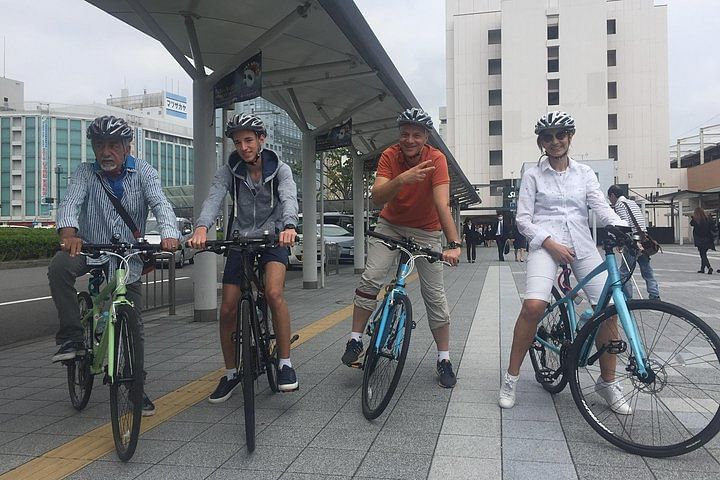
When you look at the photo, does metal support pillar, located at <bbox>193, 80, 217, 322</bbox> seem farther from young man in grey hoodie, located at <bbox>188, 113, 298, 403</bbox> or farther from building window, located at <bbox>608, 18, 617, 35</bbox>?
building window, located at <bbox>608, 18, 617, 35</bbox>

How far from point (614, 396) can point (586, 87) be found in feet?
177

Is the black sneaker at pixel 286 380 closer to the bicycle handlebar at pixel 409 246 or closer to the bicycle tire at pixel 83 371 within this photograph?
the bicycle handlebar at pixel 409 246

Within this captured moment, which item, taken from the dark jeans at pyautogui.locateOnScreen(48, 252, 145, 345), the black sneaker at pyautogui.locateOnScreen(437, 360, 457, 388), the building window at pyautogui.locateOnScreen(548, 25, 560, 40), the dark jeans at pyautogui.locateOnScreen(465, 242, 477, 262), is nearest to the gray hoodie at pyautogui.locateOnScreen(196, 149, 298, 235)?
the dark jeans at pyautogui.locateOnScreen(48, 252, 145, 345)

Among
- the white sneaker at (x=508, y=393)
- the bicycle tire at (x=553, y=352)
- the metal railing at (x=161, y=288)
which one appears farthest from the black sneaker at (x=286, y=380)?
the metal railing at (x=161, y=288)

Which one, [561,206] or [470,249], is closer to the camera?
[561,206]

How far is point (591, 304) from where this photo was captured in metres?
3.72

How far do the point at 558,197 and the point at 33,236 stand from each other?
25246 mm

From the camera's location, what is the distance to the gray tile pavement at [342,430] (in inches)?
117

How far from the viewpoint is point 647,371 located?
317 centimetres

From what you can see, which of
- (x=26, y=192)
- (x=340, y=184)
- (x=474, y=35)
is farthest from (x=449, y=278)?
(x=26, y=192)

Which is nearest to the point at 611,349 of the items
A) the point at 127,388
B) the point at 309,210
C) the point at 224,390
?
the point at 224,390

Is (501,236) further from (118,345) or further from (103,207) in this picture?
(118,345)

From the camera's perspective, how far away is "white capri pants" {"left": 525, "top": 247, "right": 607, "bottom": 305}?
3.67 metres

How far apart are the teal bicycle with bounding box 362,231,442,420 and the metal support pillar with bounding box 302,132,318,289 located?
326 inches
